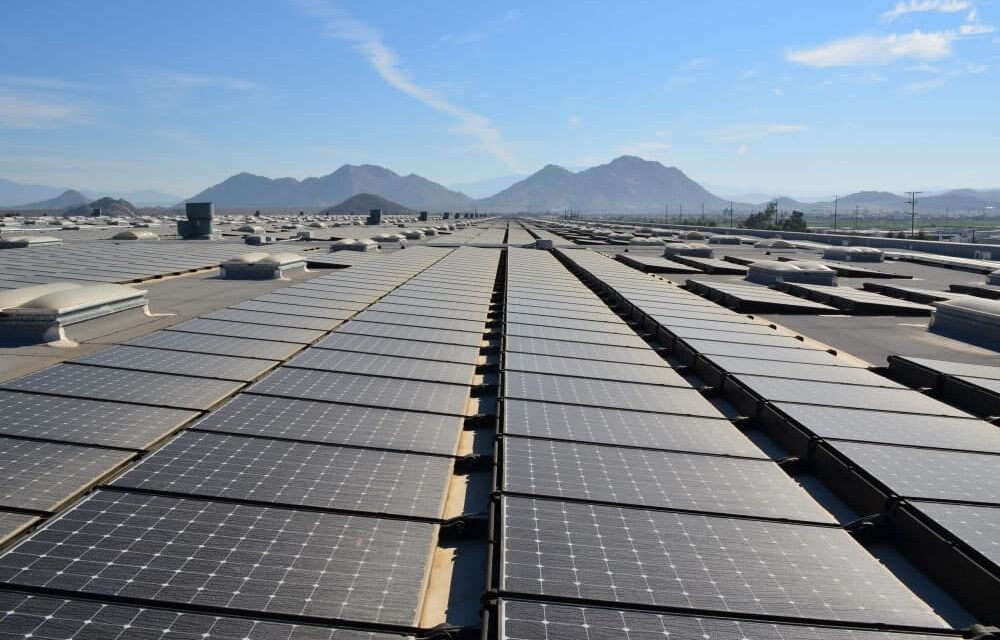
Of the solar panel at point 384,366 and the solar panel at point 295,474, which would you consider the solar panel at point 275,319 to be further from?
the solar panel at point 295,474

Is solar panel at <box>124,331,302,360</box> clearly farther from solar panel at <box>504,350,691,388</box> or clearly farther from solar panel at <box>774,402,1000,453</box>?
solar panel at <box>774,402,1000,453</box>

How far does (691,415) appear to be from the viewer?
12227 millimetres

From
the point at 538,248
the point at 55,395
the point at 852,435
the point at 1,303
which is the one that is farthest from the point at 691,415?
the point at 538,248

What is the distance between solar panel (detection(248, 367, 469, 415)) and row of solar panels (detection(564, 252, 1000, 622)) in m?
6.62

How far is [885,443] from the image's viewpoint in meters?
10.7

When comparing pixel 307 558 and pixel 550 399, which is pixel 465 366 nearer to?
pixel 550 399

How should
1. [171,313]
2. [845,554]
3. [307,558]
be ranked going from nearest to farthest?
[307,558], [845,554], [171,313]

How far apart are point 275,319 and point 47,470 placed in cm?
1204

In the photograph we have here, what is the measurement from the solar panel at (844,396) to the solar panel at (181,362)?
11526mm

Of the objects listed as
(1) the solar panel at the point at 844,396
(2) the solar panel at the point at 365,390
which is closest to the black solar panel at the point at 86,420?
(2) the solar panel at the point at 365,390

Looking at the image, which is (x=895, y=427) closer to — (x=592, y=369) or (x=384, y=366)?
(x=592, y=369)

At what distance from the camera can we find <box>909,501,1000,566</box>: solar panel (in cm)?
736

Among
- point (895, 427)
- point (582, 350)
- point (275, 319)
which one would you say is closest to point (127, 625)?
point (895, 427)

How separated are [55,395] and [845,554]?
12.9 meters
